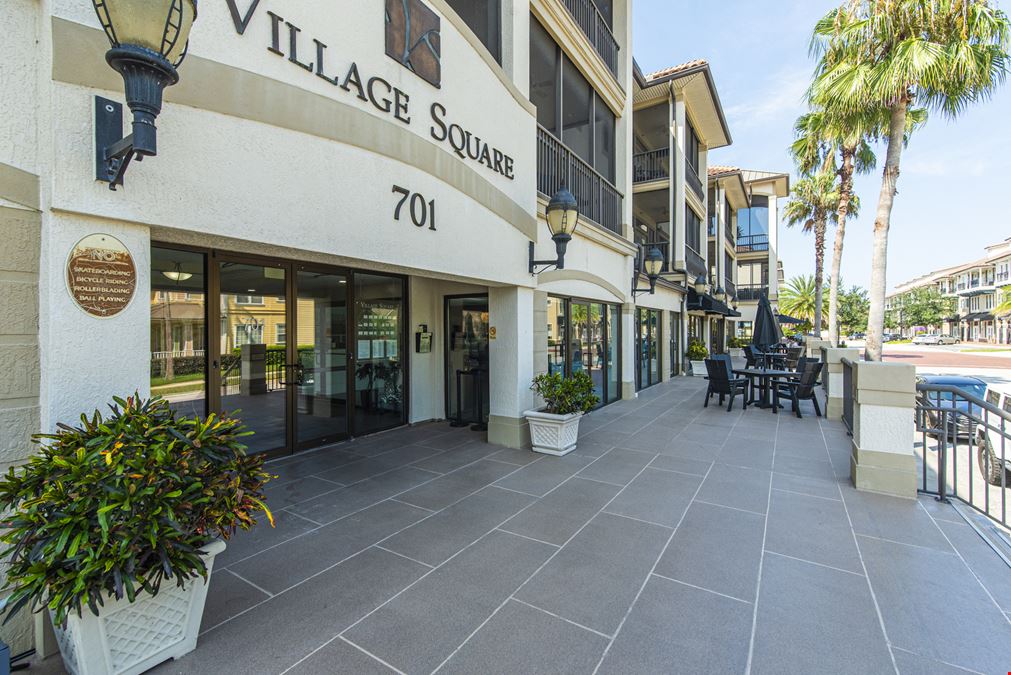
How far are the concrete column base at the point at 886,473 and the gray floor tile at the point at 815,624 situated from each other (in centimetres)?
204

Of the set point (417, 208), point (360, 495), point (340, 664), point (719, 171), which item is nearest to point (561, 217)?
point (417, 208)

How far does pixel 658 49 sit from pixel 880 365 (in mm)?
13471

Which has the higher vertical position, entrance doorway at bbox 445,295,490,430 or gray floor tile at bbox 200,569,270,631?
entrance doorway at bbox 445,295,490,430

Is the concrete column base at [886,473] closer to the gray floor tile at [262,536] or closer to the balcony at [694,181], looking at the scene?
the gray floor tile at [262,536]

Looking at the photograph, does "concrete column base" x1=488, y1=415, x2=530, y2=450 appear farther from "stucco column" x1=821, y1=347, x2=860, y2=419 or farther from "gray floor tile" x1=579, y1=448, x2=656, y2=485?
"stucco column" x1=821, y1=347, x2=860, y2=419

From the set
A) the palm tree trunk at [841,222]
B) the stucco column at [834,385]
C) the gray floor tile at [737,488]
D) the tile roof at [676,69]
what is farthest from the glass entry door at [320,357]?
the palm tree trunk at [841,222]

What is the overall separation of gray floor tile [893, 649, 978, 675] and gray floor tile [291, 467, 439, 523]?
3.81 meters

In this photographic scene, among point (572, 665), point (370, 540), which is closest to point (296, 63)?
point (370, 540)

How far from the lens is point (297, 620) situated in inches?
99.4

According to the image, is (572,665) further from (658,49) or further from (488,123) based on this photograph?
(658,49)

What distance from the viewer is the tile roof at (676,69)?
12305 millimetres

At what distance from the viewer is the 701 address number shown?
161 inches

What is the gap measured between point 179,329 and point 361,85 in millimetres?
3208

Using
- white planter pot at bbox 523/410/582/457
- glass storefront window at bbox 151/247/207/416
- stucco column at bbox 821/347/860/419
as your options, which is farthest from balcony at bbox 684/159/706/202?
glass storefront window at bbox 151/247/207/416
